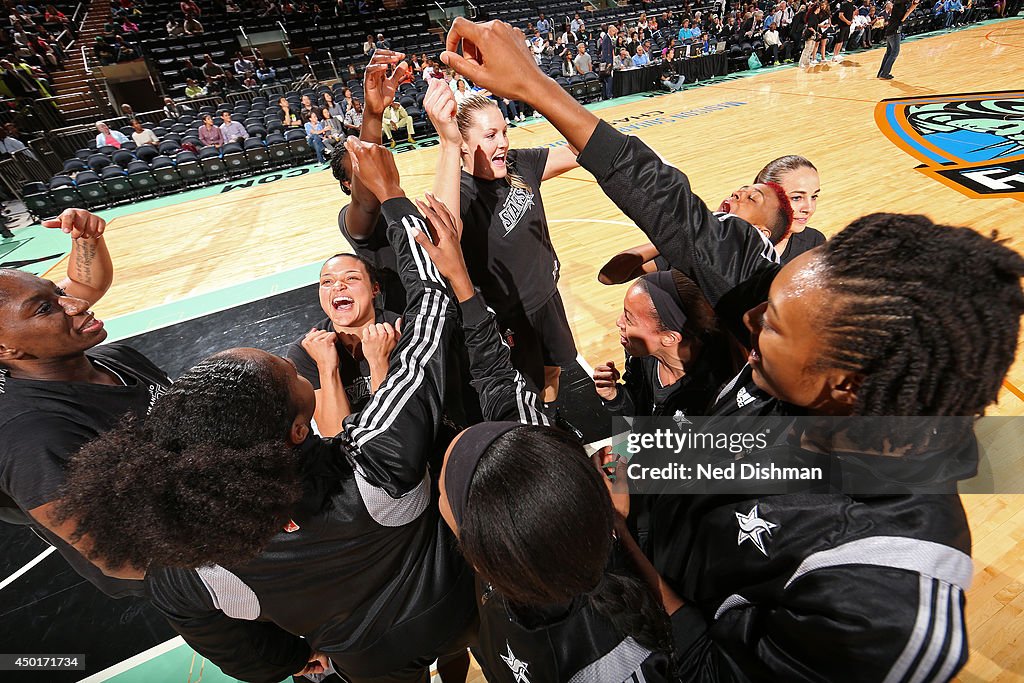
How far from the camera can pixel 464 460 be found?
3.15 ft

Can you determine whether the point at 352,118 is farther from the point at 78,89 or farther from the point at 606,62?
the point at 78,89

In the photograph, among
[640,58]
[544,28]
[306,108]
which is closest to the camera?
[306,108]

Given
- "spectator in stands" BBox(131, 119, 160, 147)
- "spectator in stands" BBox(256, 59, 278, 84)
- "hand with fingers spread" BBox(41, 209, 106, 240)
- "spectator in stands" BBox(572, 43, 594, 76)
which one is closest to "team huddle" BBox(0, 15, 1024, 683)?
"hand with fingers spread" BBox(41, 209, 106, 240)

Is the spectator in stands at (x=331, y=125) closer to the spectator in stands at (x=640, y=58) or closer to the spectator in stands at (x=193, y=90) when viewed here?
the spectator in stands at (x=193, y=90)

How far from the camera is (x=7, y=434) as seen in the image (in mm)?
1485

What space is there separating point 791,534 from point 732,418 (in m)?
0.35

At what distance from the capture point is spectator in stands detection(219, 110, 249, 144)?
10633 mm

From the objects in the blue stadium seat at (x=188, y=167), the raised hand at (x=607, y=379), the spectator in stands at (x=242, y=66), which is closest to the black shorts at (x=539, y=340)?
the raised hand at (x=607, y=379)

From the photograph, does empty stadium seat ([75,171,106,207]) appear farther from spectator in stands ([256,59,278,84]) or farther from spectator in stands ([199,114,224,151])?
spectator in stands ([256,59,278,84])

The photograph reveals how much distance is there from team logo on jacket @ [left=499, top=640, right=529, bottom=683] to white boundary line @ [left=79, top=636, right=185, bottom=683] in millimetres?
2273

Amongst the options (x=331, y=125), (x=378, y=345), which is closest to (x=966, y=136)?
(x=378, y=345)

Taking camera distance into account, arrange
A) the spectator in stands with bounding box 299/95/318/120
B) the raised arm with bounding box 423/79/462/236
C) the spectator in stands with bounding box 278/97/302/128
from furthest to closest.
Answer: the spectator in stands with bounding box 278/97/302/128, the spectator in stands with bounding box 299/95/318/120, the raised arm with bounding box 423/79/462/236

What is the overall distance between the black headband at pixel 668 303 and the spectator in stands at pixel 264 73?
16886mm

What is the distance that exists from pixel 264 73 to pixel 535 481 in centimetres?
1811
